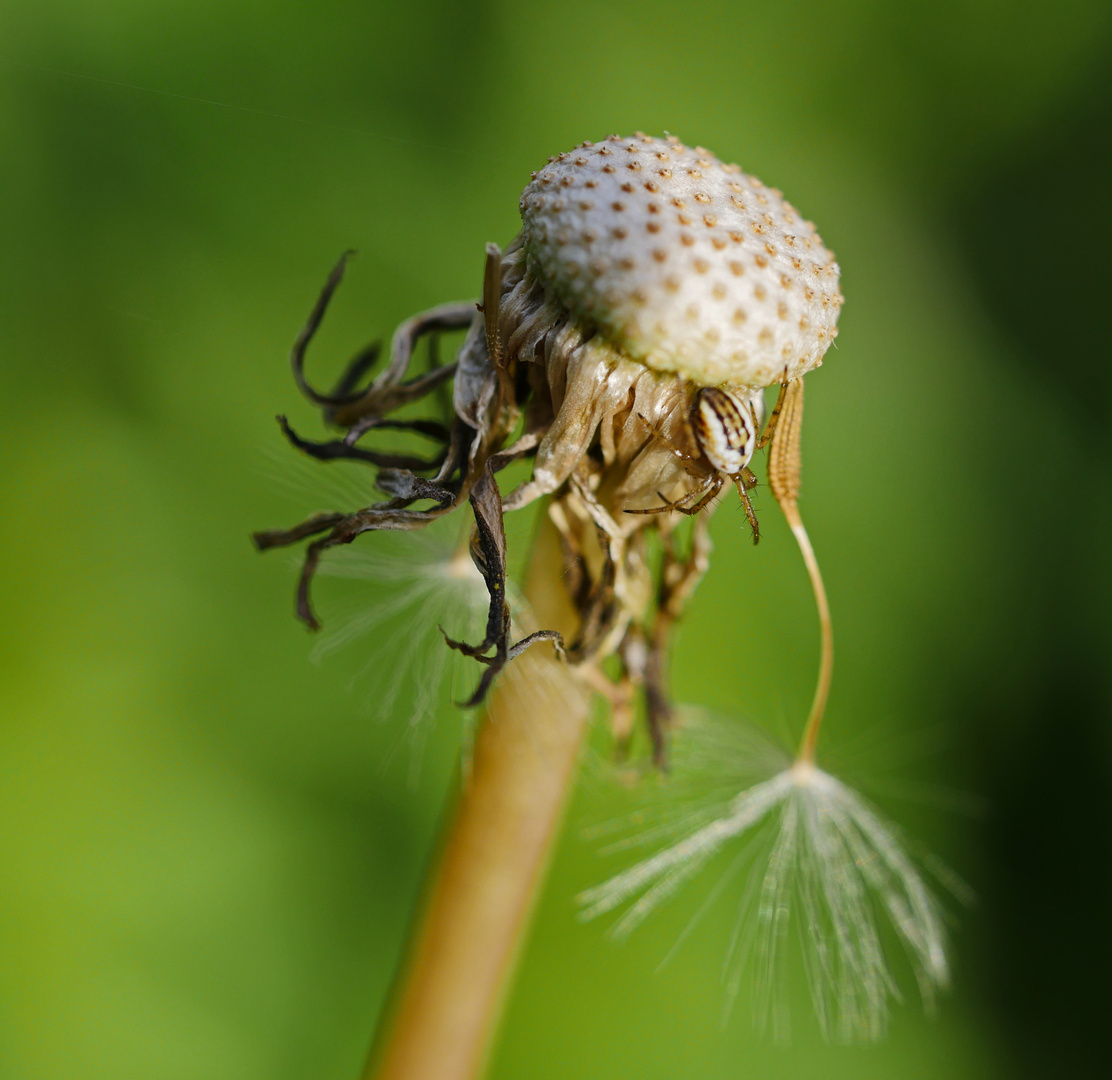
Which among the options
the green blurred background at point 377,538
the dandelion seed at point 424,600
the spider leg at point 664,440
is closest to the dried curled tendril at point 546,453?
the spider leg at point 664,440

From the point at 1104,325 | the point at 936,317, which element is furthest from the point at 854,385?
the point at 1104,325

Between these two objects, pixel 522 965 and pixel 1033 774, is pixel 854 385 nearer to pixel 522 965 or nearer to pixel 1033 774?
pixel 1033 774

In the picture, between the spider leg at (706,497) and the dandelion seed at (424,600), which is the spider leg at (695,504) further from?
the dandelion seed at (424,600)

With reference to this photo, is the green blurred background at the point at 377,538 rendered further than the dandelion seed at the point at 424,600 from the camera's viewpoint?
Yes

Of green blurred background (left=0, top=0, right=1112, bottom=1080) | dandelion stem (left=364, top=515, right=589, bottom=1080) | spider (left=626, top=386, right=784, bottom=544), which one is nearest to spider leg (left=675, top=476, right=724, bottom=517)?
spider (left=626, top=386, right=784, bottom=544)

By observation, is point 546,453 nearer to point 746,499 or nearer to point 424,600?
point 746,499

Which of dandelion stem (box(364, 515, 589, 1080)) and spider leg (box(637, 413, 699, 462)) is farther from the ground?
spider leg (box(637, 413, 699, 462))

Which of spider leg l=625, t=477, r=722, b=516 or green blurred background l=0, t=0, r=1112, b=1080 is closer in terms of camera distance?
spider leg l=625, t=477, r=722, b=516

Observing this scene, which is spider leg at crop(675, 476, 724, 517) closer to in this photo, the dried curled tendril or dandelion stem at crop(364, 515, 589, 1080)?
the dried curled tendril
